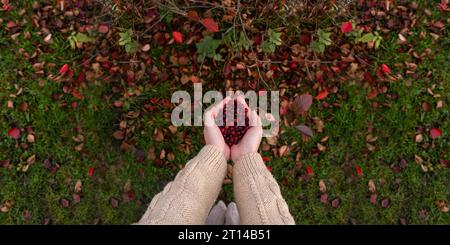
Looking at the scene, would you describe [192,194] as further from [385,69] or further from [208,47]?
[385,69]

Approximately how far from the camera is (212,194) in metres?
1.61

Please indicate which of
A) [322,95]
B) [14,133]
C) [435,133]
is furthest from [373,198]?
[14,133]

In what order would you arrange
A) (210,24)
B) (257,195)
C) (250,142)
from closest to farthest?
(257,195), (250,142), (210,24)

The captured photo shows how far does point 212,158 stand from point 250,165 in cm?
17

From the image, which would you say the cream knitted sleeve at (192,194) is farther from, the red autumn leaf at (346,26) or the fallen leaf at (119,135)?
the red autumn leaf at (346,26)

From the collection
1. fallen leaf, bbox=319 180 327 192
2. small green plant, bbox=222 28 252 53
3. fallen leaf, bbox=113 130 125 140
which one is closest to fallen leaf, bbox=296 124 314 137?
fallen leaf, bbox=319 180 327 192

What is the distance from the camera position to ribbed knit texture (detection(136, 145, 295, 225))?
4.69 ft

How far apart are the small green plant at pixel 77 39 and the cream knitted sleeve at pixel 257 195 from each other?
131cm

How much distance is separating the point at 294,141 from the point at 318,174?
26 cm

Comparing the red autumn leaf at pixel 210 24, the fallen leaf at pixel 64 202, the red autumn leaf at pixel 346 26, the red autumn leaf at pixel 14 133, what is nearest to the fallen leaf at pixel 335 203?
the red autumn leaf at pixel 346 26

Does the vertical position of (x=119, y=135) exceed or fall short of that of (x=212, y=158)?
it falls short

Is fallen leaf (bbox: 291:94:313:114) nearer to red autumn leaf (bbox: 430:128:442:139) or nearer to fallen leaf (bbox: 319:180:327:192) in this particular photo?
fallen leaf (bbox: 319:180:327:192)

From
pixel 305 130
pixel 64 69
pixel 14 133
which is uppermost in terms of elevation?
pixel 64 69

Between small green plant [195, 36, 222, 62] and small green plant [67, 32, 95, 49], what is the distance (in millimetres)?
692
